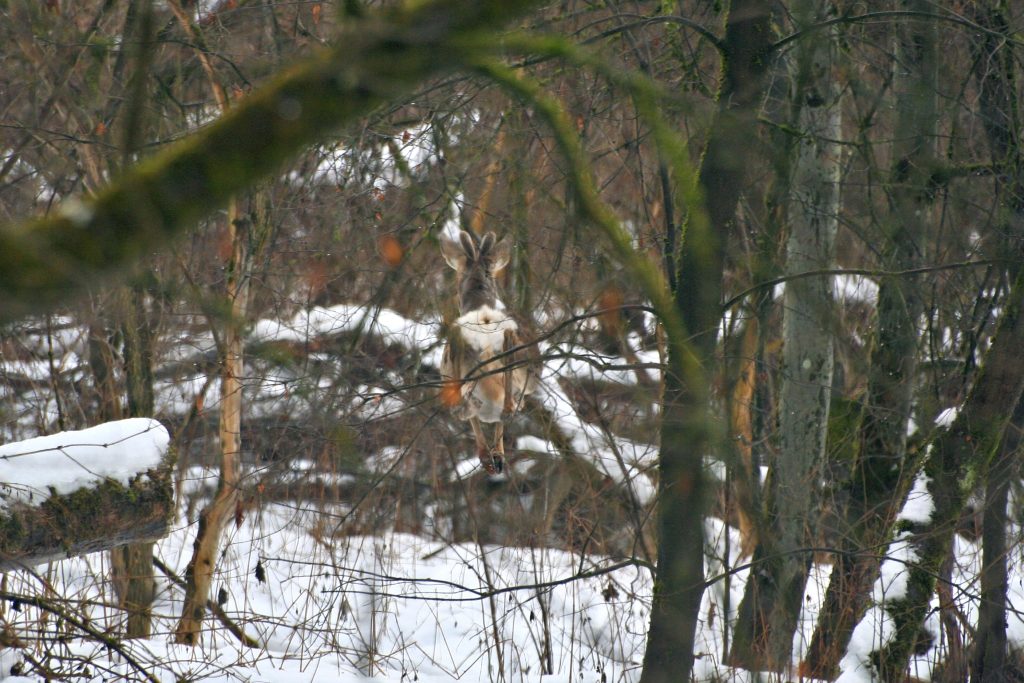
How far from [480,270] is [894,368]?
10.7 feet

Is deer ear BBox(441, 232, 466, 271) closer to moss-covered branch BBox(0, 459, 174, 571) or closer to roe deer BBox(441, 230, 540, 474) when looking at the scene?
roe deer BBox(441, 230, 540, 474)

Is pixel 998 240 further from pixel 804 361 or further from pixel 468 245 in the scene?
pixel 468 245

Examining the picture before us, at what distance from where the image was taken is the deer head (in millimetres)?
4254

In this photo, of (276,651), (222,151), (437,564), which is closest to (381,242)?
(276,651)

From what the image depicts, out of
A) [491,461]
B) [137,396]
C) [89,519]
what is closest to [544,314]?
[491,461]

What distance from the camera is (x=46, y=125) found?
713 cm

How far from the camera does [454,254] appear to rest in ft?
14.5

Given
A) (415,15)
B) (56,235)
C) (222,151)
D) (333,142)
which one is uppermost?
(333,142)

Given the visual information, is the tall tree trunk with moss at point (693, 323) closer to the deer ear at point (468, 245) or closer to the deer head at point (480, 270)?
the deer head at point (480, 270)

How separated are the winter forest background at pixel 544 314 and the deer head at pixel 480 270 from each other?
0.18 m

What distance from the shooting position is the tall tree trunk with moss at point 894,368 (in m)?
5.01

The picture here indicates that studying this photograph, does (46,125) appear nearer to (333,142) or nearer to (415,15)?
(333,142)

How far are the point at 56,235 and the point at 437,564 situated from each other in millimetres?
7757

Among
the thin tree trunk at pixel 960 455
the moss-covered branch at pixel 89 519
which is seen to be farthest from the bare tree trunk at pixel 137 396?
the thin tree trunk at pixel 960 455
